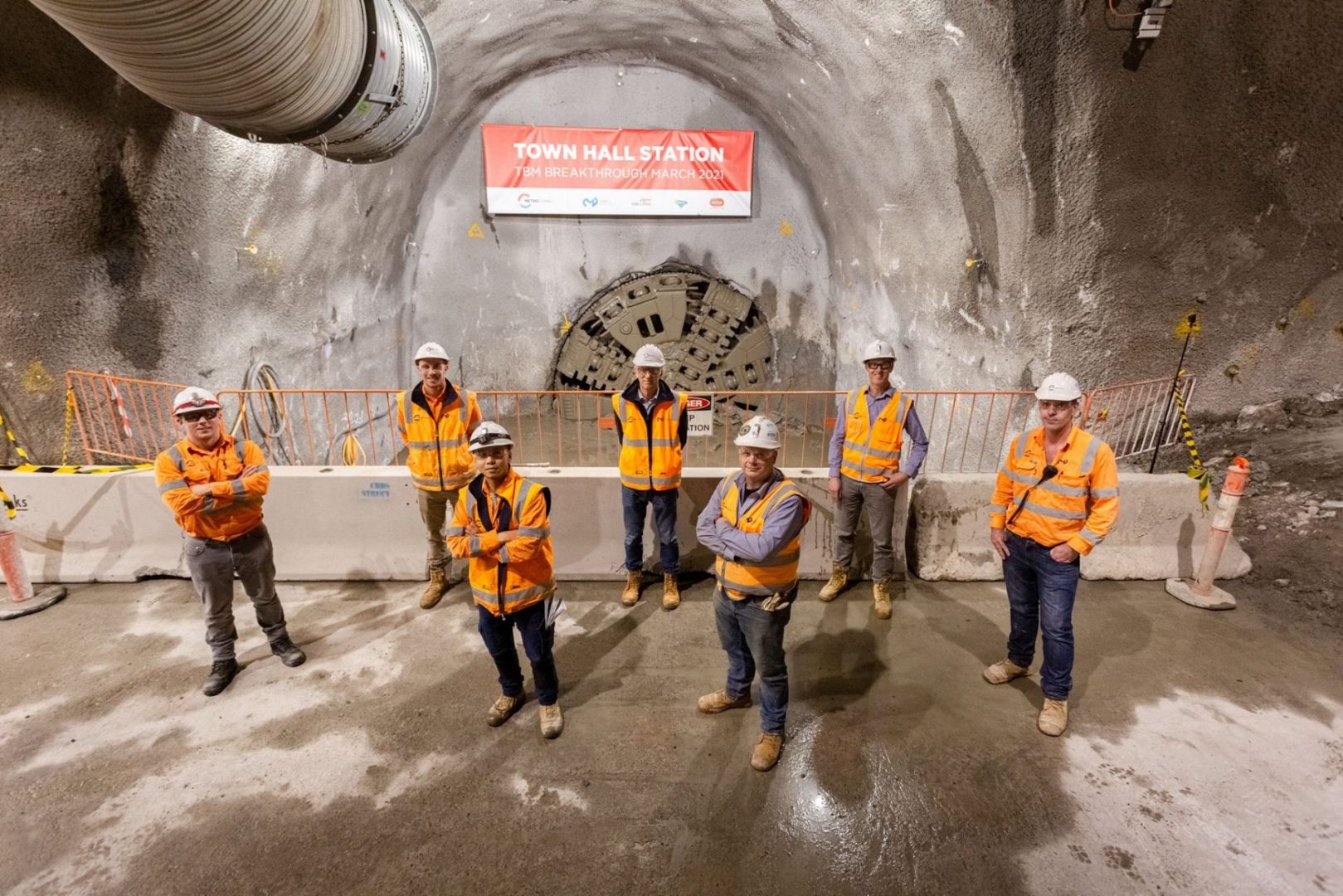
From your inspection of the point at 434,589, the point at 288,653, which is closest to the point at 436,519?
the point at 434,589

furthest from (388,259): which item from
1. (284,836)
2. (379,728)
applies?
(284,836)

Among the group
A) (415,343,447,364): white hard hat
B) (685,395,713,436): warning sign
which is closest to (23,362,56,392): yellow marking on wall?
(415,343,447,364): white hard hat

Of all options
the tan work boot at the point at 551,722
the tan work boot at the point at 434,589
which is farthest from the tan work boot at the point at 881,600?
the tan work boot at the point at 434,589

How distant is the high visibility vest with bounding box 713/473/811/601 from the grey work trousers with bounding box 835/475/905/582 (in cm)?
174

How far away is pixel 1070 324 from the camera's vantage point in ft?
19.7

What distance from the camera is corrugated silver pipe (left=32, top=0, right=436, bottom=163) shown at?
9.68ft

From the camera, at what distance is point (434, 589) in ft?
16.5

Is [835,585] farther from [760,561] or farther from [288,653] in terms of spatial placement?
[288,653]

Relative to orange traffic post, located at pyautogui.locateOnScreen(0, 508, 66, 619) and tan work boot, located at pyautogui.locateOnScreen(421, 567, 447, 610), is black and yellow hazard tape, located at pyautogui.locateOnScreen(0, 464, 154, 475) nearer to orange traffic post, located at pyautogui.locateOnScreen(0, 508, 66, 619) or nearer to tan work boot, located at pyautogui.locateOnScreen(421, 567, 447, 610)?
orange traffic post, located at pyautogui.locateOnScreen(0, 508, 66, 619)

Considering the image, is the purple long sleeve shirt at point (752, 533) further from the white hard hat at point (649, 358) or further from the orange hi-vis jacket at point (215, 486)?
the orange hi-vis jacket at point (215, 486)

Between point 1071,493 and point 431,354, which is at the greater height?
point 431,354

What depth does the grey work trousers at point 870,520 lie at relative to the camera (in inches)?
187

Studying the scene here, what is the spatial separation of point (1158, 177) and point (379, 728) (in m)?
7.46

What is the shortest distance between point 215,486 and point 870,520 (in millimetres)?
4466
